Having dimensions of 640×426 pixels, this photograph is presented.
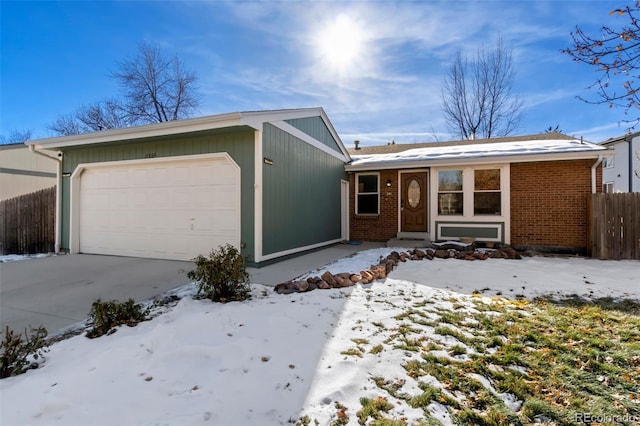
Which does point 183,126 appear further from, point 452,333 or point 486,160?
point 486,160

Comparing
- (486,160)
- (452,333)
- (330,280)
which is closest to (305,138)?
(330,280)

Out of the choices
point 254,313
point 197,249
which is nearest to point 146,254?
point 197,249

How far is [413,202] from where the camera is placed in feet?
33.7

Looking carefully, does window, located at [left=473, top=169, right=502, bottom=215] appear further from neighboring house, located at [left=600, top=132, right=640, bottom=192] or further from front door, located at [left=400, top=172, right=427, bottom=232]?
neighboring house, located at [left=600, top=132, right=640, bottom=192]

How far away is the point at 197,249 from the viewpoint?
23.2 feet

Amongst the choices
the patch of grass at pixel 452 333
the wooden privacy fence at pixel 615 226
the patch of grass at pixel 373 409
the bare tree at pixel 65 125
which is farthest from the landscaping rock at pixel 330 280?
the bare tree at pixel 65 125

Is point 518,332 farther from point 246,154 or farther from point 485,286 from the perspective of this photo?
point 246,154

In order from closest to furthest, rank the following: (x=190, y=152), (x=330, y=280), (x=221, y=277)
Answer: (x=221, y=277), (x=330, y=280), (x=190, y=152)

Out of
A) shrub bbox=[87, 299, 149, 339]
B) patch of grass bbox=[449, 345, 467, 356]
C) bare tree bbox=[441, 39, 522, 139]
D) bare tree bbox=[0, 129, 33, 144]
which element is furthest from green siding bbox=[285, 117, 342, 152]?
bare tree bbox=[0, 129, 33, 144]

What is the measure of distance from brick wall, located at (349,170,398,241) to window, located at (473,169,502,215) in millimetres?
2421

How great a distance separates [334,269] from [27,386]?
463 centimetres

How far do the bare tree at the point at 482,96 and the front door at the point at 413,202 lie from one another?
11890 millimetres

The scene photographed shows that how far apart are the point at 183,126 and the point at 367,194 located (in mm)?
6612

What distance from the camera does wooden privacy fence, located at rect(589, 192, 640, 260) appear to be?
24.0ft
